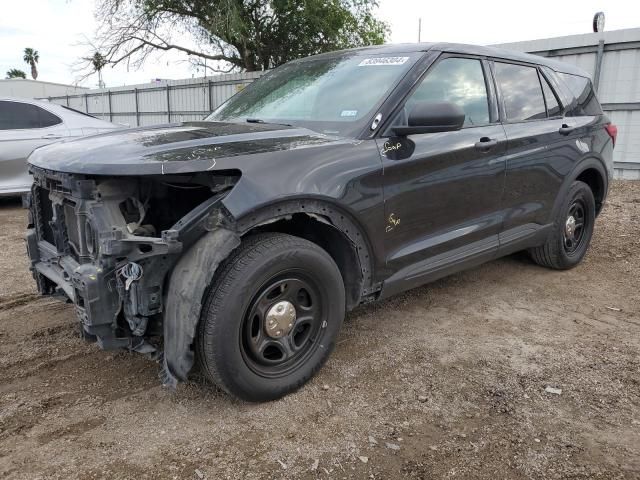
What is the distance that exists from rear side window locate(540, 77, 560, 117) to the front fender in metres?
3.15

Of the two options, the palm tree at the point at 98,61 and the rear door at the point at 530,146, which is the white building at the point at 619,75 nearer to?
the rear door at the point at 530,146

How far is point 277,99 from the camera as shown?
3732 millimetres

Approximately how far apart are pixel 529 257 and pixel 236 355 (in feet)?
11.6

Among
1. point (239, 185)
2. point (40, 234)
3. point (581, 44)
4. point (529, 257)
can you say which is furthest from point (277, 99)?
point (581, 44)

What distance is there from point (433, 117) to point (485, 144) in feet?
2.80

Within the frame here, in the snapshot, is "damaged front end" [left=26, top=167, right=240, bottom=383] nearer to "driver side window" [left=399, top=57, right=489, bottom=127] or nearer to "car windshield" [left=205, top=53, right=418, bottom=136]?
"car windshield" [left=205, top=53, right=418, bottom=136]

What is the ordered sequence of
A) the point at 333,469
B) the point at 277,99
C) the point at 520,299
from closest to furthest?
the point at 333,469 < the point at 277,99 < the point at 520,299

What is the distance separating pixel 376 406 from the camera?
2744 mm

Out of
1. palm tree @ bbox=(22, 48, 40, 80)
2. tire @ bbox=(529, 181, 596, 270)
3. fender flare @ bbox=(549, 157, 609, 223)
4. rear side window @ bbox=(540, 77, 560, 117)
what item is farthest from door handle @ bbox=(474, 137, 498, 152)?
palm tree @ bbox=(22, 48, 40, 80)

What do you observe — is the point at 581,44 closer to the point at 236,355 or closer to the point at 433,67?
the point at 433,67

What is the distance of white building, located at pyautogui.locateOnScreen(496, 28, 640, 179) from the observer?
871cm

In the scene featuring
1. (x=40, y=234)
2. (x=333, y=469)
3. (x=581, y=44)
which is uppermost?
(x=581, y=44)

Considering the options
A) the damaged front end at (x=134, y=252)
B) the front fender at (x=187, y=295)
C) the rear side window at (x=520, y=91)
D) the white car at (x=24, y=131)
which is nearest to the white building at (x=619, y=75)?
the rear side window at (x=520, y=91)

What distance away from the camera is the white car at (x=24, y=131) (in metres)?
7.40
